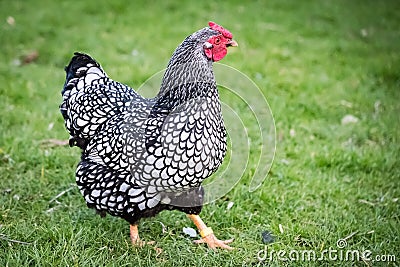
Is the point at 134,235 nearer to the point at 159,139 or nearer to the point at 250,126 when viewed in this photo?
the point at 159,139

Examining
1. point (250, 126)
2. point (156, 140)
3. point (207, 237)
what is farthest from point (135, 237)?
point (250, 126)

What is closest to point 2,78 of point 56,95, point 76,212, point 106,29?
point 56,95

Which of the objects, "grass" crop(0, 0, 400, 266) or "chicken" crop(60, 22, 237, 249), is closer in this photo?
"chicken" crop(60, 22, 237, 249)

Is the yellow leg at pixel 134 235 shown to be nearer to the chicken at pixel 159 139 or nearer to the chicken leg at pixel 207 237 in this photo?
the chicken at pixel 159 139

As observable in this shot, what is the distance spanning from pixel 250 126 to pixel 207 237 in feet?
6.17

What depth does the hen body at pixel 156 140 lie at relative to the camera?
2.88 meters

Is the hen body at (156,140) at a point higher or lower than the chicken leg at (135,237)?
higher

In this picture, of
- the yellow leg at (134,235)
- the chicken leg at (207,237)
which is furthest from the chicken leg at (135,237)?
the chicken leg at (207,237)

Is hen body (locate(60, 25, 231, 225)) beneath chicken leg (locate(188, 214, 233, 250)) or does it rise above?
above

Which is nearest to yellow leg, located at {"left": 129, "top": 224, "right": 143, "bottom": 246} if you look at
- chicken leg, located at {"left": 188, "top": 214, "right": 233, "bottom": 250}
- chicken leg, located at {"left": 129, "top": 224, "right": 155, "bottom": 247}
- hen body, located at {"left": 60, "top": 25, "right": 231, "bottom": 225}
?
chicken leg, located at {"left": 129, "top": 224, "right": 155, "bottom": 247}

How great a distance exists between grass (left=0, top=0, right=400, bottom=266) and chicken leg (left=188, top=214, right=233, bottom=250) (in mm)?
64

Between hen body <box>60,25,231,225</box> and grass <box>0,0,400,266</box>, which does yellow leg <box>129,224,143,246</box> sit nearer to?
grass <box>0,0,400,266</box>

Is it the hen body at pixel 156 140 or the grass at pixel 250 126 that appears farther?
the grass at pixel 250 126

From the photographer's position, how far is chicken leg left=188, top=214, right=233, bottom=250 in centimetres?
336
